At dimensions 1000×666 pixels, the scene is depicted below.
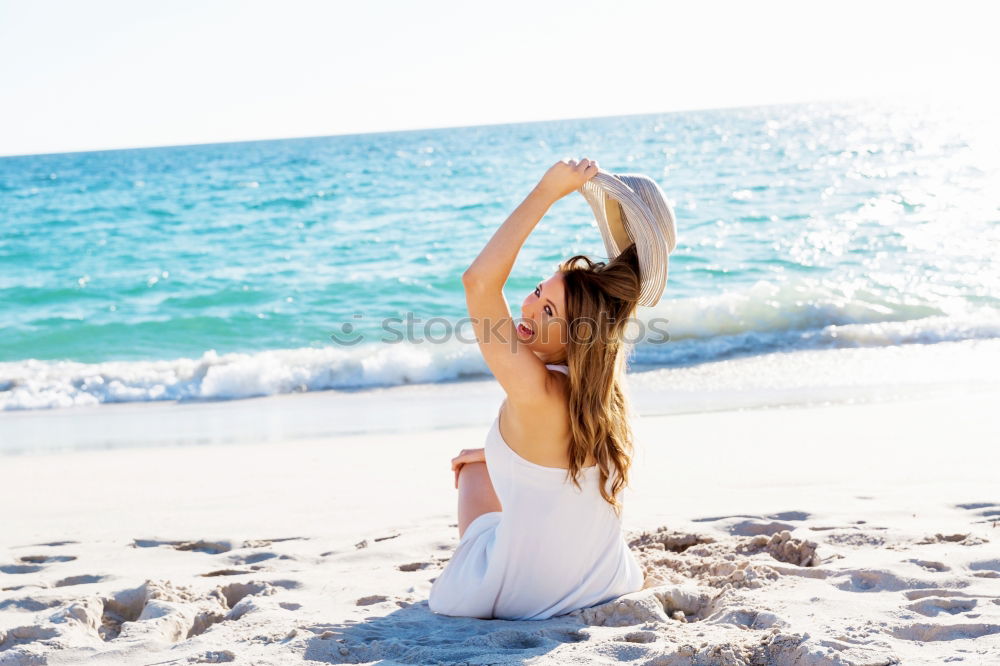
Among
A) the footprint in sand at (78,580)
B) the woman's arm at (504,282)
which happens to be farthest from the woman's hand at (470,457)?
the footprint in sand at (78,580)

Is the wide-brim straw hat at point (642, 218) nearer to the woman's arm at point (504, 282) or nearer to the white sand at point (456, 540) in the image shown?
the woman's arm at point (504, 282)

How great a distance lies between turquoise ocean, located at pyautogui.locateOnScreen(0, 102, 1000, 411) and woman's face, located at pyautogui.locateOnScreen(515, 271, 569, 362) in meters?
6.06

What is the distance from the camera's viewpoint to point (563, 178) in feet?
8.91

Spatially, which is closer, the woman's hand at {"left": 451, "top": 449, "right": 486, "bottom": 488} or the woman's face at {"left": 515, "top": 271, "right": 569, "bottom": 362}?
the woman's face at {"left": 515, "top": 271, "right": 569, "bottom": 362}

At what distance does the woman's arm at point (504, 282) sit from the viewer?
103 inches

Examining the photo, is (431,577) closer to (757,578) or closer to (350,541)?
(350,541)

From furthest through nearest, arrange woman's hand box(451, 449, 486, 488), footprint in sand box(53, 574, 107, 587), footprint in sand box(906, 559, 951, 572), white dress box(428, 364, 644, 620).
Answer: footprint in sand box(53, 574, 107, 587) → woman's hand box(451, 449, 486, 488) → footprint in sand box(906, 559, 951, 572) → white dress box(428, 364, 644, 620)

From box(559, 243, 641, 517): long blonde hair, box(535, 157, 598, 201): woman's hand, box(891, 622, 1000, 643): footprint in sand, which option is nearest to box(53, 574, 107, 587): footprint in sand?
box(559, 243, 641, 517): long blonde hair

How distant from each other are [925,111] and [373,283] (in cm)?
4187

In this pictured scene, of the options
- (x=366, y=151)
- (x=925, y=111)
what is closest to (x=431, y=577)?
(x=366, y=151)

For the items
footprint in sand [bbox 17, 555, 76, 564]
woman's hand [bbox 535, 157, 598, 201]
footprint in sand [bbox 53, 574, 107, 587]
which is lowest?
footprint in sand [bbox 53, 574, 107, 587]

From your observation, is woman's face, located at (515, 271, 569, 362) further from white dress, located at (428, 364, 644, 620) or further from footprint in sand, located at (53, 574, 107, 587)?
footprint in sand, located at (53, 574, 107, 587)

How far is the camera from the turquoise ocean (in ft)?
32.4

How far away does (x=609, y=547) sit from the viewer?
3188 millimetres
